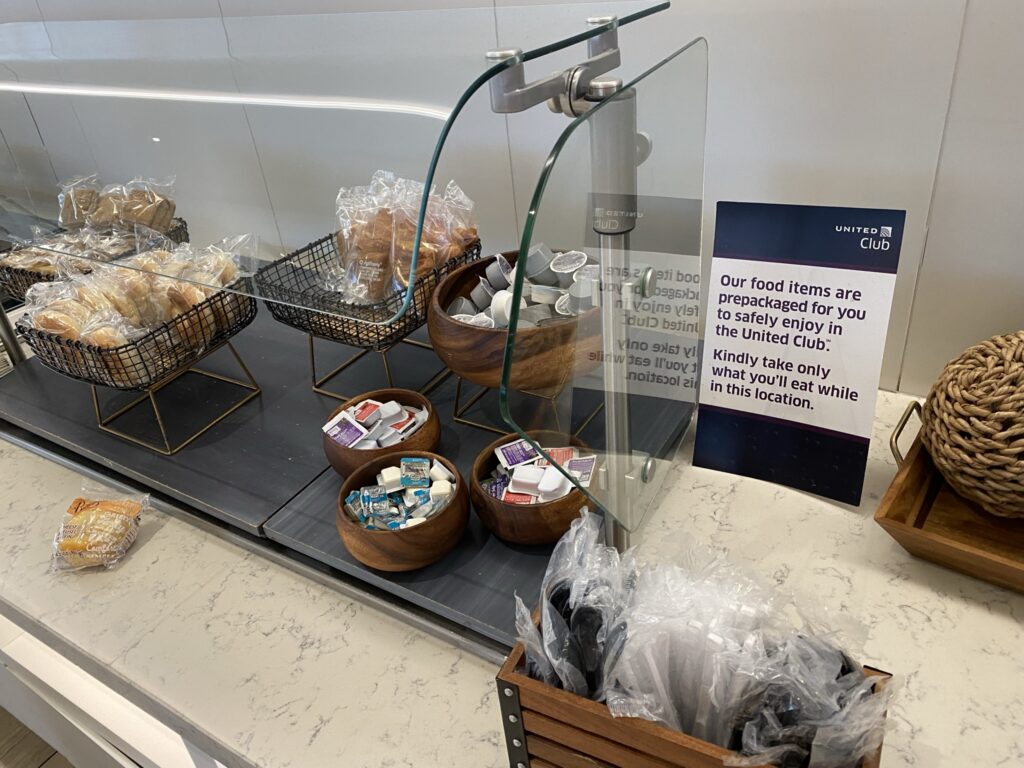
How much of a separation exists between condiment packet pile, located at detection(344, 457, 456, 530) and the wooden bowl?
12 cm

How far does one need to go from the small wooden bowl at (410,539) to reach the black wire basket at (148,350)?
1.20 feet

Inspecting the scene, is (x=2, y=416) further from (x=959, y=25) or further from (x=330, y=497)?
(x=959, y=25)

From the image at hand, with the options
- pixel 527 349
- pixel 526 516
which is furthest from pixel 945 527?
pixel 527 349

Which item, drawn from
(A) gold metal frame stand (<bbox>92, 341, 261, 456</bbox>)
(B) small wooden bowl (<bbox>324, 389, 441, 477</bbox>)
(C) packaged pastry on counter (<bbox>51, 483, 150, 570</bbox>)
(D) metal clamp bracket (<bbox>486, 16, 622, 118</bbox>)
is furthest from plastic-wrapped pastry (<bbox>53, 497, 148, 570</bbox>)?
(D) metal clamp bracket (<bbox>486, 16, 622, 118</bbox>)

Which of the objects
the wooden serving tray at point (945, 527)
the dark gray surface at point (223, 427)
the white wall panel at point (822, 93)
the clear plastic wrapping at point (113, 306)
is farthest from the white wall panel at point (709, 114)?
the dark gray surface at point (223, 427)

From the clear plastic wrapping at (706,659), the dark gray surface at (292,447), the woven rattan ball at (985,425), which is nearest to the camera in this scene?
the clear plastic wrapping at (706,659)

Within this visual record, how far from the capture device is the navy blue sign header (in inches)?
30.3

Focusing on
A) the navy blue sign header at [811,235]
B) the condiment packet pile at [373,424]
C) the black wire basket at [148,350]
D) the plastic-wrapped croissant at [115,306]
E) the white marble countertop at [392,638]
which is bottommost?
the white marble countertop at [392,638]

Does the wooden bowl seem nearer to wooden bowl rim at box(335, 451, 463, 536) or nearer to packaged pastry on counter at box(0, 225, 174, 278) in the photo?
wooden bowl rim at box(335, 451, 463, 536)

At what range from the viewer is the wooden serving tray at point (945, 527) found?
743 mm

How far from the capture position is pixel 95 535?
95cm

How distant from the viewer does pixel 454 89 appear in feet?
2.17

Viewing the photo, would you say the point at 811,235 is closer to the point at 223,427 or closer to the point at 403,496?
the point at 403,496

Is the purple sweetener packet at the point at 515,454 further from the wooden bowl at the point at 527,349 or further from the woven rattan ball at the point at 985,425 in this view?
the woven rattan ball at the point at 985,425
